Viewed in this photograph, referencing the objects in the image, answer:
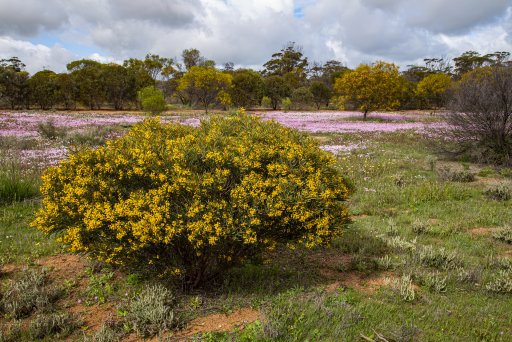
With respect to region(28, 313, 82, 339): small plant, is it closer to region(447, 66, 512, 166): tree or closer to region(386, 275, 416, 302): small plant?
region(386, 275, 416, 302): small plant

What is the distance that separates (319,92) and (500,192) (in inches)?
1950

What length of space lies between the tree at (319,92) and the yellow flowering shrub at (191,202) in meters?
53.8

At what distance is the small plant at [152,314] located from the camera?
4008 mm

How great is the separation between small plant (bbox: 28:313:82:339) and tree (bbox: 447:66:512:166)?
48.2 ft

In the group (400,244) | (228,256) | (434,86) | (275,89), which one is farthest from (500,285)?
(275,89)

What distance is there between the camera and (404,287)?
4730 millimetres

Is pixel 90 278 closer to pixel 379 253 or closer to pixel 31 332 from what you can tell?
pixel 31 332

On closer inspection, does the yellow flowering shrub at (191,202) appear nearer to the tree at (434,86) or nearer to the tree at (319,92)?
the tree at (434,86)

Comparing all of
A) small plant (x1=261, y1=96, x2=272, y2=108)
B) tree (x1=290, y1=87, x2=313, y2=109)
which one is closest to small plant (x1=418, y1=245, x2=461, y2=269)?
small plant (x1=261, y1=96, x2=272, y2=108)

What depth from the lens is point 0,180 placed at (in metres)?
8.50

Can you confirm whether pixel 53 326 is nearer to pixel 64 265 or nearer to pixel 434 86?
pixel 64 265

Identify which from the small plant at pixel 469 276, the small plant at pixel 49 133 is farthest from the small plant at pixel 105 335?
the small plant at pixel 49 133

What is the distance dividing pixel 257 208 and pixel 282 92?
52427 millimetres

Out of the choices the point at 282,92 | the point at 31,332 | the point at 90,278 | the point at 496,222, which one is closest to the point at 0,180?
the point at 90,278
